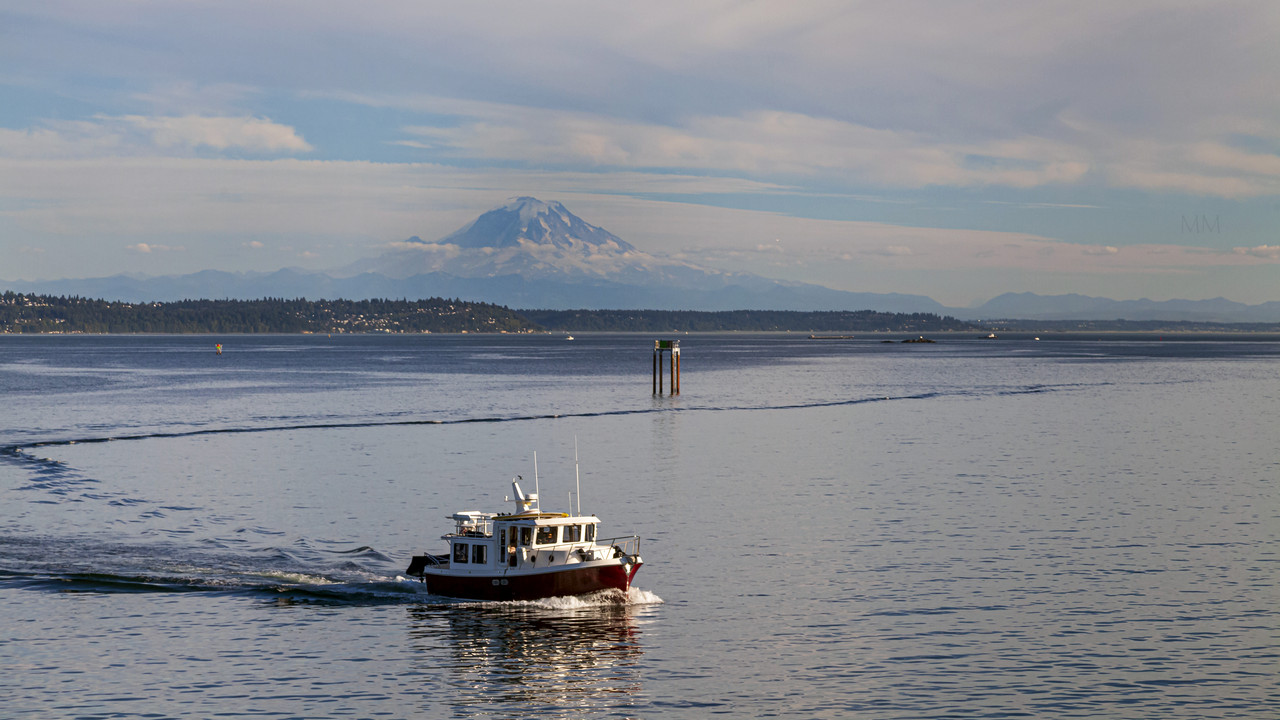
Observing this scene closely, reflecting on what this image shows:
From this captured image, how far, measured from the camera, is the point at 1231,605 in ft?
137

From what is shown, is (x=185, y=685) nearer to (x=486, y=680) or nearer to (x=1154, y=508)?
(x=486, y=680)

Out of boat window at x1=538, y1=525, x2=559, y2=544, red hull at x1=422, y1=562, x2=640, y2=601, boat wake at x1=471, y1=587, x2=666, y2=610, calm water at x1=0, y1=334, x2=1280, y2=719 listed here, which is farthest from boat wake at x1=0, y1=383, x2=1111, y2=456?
boat window at x1=538, y1=525, x2=559, y2=544

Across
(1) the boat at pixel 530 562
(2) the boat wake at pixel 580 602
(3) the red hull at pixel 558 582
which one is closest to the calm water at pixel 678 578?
(2) the boat wake at pixel 580 602

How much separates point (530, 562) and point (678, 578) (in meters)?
6.93

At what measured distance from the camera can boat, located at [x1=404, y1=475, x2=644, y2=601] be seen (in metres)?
43.7

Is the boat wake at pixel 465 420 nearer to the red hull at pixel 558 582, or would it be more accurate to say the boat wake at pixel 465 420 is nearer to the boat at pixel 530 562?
the boat at pixel 530 562

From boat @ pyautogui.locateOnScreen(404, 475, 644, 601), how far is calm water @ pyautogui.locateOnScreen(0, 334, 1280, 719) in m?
0.85

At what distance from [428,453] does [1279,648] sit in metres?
66.3

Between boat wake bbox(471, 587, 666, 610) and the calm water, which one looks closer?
the calm water

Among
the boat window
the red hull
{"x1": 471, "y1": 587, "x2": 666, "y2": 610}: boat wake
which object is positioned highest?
the boat window

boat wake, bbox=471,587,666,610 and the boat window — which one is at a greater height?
the boat window

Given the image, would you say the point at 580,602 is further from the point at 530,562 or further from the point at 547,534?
the point at 547,534

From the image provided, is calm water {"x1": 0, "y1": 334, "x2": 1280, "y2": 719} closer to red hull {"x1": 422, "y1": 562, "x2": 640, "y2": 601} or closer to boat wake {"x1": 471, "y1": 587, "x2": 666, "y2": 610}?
boat wake {"x1": 471, "y1": 587, "x2": 666, "y2": 610}

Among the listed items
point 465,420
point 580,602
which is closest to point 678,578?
point 580,602
